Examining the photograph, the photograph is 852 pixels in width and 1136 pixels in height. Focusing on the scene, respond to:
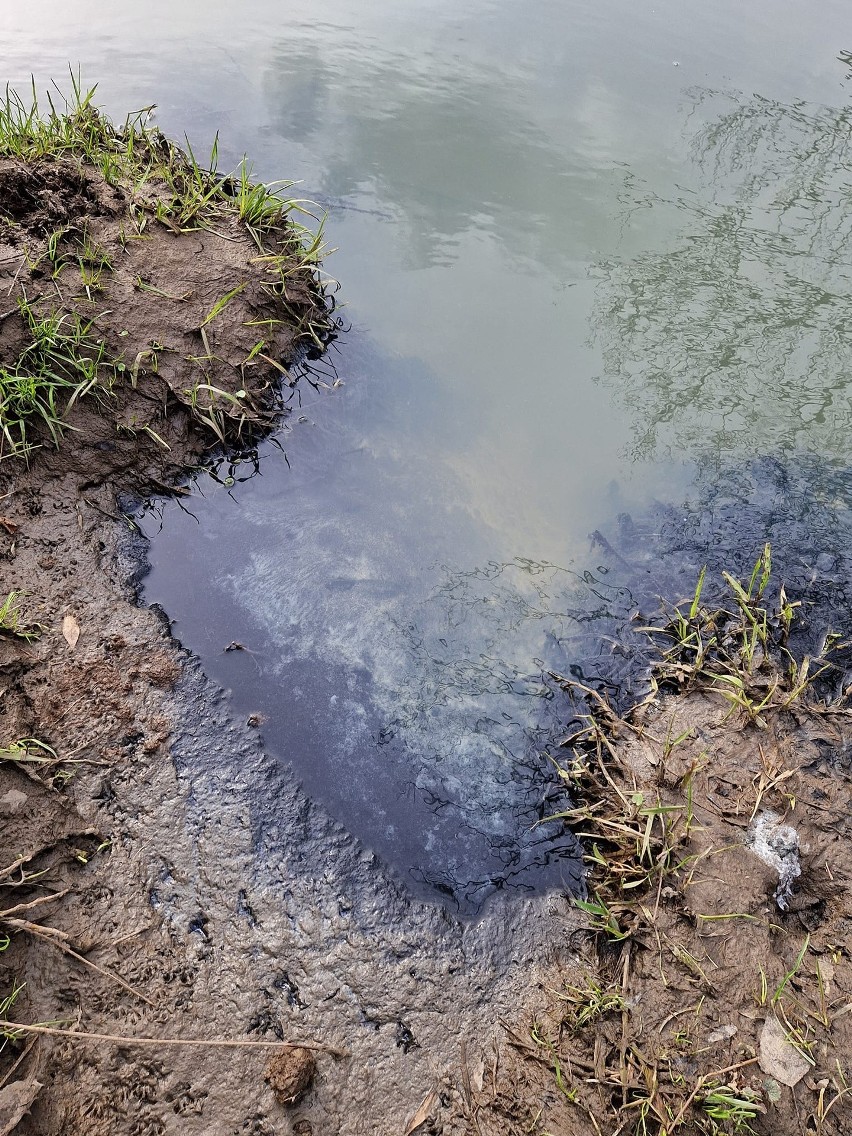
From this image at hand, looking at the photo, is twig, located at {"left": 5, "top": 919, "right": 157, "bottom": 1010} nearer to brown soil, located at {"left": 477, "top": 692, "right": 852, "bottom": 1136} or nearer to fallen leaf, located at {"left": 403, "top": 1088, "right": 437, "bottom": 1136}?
fallen leaf, located at {"left": 403, "top": 1088, "right": 437, "bottom": 1136}

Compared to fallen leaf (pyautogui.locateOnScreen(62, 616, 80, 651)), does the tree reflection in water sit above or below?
above

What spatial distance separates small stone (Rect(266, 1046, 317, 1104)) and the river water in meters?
0.56

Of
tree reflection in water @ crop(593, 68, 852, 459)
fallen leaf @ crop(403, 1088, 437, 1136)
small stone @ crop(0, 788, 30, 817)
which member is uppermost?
tree reflection in water @ crop(593, 68, 852, 459)

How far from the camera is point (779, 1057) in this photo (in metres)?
1.78

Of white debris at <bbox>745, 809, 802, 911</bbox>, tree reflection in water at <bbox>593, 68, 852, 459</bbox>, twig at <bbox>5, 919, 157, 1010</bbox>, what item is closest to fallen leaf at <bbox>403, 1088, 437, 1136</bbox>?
twig at <bbox>5, 919, 157, 1010</bbox>

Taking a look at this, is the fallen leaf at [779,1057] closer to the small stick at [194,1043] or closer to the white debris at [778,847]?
the white debris at [778,847]

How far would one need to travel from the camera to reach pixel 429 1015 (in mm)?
1924

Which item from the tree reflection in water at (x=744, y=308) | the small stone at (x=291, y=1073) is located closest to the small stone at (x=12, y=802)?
the small stone at (x=291, y=1073)

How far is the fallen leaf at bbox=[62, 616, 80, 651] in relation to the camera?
8.41 ft

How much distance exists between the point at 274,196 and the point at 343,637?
8.86 feet

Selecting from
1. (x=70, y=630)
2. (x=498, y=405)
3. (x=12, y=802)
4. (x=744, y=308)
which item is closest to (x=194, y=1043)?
(x=12, y=802)

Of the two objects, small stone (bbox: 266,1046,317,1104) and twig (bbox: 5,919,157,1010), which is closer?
small stone (bbox: 266,1046,317,1104)

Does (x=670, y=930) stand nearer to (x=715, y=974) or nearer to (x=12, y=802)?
(x=715, y=974)

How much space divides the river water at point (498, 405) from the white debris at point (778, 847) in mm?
581
